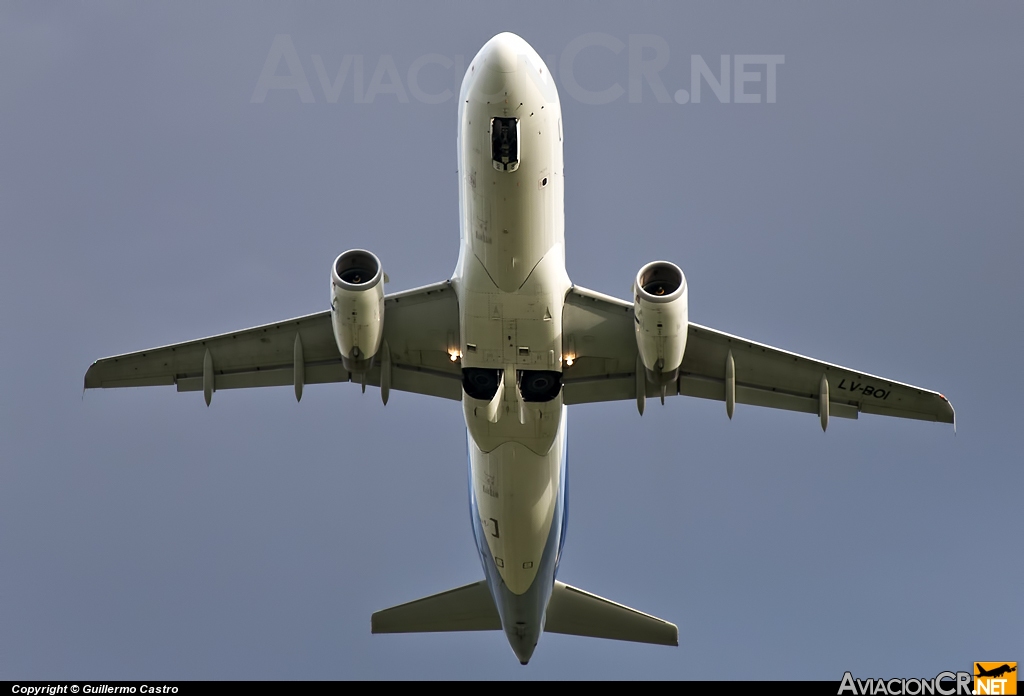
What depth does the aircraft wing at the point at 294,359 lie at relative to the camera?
26.8 m

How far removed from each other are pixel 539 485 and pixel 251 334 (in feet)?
24.3

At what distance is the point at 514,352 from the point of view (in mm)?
25484

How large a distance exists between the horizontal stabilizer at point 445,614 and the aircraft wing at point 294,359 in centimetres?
640

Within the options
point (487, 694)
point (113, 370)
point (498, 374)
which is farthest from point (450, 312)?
point (487, 694)

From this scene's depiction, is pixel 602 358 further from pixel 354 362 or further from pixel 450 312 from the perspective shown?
pixel 354 362

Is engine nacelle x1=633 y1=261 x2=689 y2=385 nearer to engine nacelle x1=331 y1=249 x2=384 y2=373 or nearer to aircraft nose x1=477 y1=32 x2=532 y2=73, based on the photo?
aircraft nose x1=477 y1=32 x2=532 y2=73

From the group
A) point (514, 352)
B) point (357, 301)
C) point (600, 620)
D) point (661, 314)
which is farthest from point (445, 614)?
point (661, 314)

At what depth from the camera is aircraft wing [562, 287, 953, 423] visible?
87.2 ft

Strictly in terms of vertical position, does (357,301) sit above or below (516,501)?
above

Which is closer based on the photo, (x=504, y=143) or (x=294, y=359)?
(x=504, y=143)

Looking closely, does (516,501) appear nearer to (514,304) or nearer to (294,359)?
(514,304)

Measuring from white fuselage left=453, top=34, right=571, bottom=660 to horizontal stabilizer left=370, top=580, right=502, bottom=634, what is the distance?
7.07ft

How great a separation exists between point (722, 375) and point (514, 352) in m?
5.15

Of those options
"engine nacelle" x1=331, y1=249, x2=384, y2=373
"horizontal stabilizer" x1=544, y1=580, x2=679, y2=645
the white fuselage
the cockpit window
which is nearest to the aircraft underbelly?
the white fuselage
